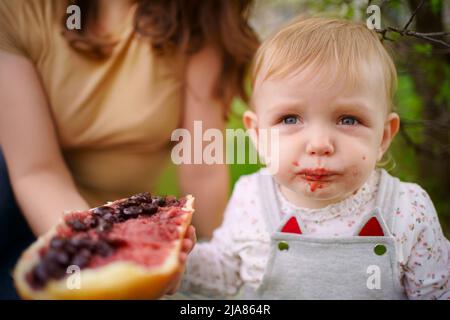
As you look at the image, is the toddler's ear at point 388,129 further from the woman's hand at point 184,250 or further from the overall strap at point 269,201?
the woman's hand at point 184,250

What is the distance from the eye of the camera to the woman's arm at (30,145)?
1.14 metres

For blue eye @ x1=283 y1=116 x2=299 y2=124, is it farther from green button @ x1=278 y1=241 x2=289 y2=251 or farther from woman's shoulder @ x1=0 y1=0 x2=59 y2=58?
woman's shoulder @ x1=0 y1=0 x2=59 y2=58

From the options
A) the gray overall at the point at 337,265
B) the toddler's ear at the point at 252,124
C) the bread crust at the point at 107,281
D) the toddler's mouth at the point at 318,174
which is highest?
the toddler's ear at the point at 252,124

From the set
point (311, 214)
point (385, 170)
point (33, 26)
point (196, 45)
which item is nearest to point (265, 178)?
point (311, 214)

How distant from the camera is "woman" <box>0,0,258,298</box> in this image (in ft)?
3.82

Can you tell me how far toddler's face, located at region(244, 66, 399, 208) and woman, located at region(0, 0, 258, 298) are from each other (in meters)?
0.39

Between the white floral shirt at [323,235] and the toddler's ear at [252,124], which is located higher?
the toddler's ear at [252,124]

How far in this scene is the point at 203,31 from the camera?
53.8 inches

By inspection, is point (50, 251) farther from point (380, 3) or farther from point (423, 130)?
point (423, 130)

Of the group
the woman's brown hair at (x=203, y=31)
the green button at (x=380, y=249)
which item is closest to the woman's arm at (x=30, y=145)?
the woman's brown hair at (x=203, y=31)

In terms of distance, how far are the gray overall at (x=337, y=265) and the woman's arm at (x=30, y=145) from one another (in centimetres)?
45

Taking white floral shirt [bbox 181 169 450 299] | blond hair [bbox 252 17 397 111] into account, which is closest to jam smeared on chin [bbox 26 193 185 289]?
white floral shirt [bbox 181 169 450 299]

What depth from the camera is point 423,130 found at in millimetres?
1476
